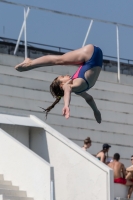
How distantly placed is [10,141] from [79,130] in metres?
3.76

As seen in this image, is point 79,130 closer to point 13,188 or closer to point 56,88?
point 13,188

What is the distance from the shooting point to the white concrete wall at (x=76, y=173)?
45.0 ft

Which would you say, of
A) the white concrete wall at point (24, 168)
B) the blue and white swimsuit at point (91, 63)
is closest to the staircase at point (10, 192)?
the white concrete wall at point (24, 168)

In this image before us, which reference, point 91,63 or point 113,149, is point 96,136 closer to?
point 113,149

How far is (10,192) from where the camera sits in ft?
42.9

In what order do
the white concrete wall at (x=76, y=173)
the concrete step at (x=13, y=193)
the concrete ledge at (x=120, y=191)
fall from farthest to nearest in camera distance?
1. the concrete ledge at (x=120, y=191)
2. the white concrete wall at (x=76, y=173)
3. the concrete step at (x=13, y=193)

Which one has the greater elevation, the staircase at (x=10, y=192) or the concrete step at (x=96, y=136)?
the concrete step at (x=96, y=136)

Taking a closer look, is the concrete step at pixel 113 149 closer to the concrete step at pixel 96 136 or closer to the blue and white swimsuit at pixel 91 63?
the concrete step at pixel 96 136

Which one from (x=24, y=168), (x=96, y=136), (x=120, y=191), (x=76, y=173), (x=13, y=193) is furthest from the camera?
(x=96, y=136)

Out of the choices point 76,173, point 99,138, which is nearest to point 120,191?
point 76,173

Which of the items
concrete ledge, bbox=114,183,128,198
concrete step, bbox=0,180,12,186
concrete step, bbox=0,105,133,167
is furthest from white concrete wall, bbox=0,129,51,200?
concrete step, bbox=0,105,133,167

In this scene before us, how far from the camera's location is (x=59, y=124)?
1714 cm

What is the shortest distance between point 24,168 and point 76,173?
0.99 meters

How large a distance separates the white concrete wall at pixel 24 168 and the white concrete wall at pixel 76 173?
2.91ft
